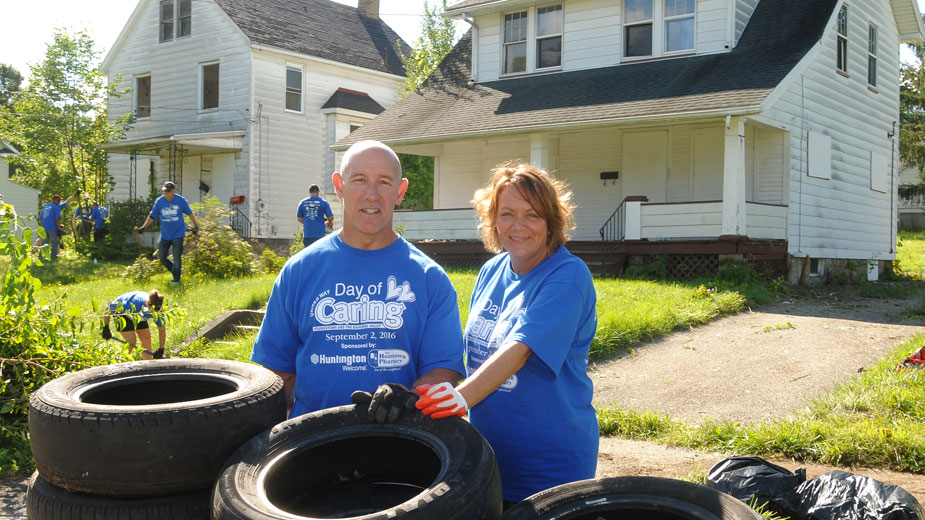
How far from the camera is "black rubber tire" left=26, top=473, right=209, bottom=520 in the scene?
2564 mm

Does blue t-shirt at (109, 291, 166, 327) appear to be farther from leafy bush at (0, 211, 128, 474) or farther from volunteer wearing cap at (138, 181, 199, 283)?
volunteer wearing cap at (138, 181, 199, 283)

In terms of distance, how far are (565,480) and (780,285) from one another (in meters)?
11.9

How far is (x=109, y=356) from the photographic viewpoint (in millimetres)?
5973

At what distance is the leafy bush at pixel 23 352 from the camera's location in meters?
5.31

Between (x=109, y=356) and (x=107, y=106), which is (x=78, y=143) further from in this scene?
(x=109, y=356)

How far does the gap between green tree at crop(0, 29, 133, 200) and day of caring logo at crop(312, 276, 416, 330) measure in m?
24.8

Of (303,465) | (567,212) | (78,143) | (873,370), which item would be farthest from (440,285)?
(78,143)

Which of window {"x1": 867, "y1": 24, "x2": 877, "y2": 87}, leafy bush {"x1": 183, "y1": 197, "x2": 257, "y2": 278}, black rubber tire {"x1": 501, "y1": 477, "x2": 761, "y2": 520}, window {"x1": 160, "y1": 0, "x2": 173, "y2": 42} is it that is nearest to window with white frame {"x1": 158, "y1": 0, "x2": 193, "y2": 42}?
window {"x1": 160, "y1": 0, "x2": 173, "y2": 42}

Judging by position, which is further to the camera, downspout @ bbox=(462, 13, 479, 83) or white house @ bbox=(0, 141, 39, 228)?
white house @ bbox=(0, 141, 39, 228)

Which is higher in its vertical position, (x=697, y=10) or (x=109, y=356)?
(x=697, y=10)

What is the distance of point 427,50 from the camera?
29.5m

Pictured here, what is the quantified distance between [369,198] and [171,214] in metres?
11.9

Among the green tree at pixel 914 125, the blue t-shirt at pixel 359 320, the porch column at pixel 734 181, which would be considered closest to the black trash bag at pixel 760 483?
the blue t-shirt at pixel 359 320

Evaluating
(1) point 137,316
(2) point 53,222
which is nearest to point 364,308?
(1) point 137,316
